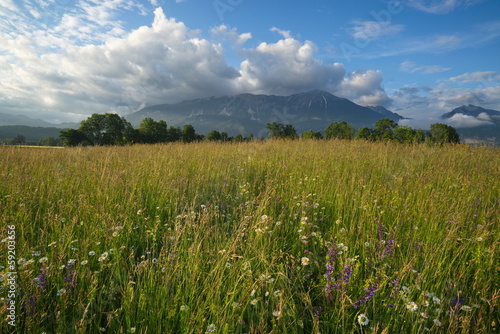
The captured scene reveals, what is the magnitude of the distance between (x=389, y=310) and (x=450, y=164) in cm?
560

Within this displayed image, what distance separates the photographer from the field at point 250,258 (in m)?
1.62

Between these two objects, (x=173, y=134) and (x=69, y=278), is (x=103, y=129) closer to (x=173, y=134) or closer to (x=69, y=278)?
(x=173, y=134)

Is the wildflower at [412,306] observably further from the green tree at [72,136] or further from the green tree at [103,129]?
the green tree at [72,136]

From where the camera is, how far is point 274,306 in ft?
5.87

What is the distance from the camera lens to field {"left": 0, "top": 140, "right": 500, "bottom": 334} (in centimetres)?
162

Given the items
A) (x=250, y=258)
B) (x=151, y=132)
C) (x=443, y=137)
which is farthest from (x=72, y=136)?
(x=443, y=137)

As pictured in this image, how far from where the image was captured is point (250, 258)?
2.22 meters

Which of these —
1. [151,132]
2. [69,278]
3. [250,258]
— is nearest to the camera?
[69,278]

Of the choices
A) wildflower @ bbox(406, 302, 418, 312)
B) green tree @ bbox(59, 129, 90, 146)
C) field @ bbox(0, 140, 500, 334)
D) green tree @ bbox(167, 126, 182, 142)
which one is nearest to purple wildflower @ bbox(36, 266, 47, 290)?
field @ bbox(0, 140, 500, 334)

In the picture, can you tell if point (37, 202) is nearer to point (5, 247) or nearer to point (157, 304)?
point (5, 247)

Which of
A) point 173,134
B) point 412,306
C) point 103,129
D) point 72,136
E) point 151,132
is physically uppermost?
point 103,129

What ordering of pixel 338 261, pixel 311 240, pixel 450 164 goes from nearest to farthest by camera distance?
pixel 338 261 < pixel 311 240 < pixel 450 164

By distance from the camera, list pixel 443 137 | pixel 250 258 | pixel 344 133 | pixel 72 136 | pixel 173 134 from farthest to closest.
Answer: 1. pixel 173 134
2. pixel 72 136
3. pixel 344 133
4. pixel 443 137
5. pixel 250 258

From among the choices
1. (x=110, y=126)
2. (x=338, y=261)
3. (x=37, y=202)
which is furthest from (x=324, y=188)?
(x=110, y=126)
